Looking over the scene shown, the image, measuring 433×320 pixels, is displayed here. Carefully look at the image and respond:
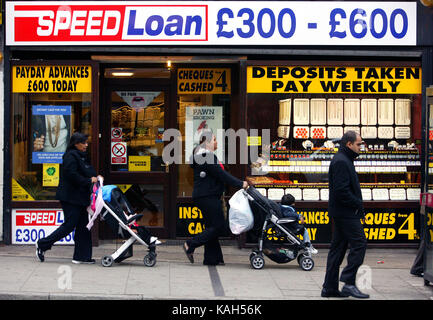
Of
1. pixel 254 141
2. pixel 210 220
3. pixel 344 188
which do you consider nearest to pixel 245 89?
pixel 254 141

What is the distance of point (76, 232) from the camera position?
32.8ft

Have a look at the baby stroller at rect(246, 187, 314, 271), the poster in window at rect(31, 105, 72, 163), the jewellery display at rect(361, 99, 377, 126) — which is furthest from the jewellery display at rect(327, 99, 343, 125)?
the poster in window at rect(31, 105, 72, 163)

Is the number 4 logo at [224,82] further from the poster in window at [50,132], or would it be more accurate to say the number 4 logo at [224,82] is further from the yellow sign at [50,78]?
the poster in window at [50,132]

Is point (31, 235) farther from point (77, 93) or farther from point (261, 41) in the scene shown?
point (261, 41)

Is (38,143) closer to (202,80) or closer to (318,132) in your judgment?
(202,80)

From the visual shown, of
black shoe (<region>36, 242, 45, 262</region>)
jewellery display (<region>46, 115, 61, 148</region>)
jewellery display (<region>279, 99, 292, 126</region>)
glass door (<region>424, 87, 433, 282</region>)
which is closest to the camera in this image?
glass door (<region>424, 87, 433, 282</region>)

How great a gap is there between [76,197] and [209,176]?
187cm

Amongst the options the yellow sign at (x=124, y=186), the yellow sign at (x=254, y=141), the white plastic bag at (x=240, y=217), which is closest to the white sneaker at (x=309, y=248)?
the white plastic bag at (x=240, y=217)

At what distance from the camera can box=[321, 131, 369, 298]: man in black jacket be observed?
8.10 metres

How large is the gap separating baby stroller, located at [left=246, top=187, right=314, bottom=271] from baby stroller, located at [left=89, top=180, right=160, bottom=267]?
1.44 meters

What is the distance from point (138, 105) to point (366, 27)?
3.98 meters

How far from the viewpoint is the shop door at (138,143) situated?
39.4 feet

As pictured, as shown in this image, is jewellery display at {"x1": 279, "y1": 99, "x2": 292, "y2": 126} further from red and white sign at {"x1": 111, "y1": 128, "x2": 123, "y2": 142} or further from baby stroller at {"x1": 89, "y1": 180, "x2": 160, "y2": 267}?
baby stroller at {"x1": 89, "y1": 180, "x2": 160, "y2": 267}
